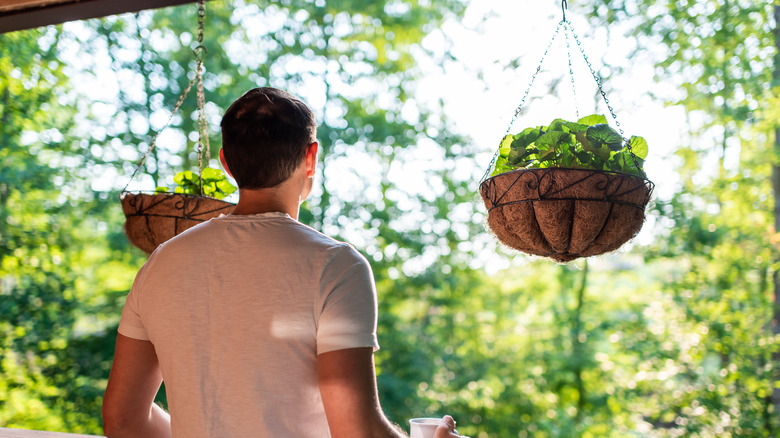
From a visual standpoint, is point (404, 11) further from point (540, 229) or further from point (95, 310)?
point (540, 229)

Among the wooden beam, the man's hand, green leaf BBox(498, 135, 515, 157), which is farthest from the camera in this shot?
the wooden beam

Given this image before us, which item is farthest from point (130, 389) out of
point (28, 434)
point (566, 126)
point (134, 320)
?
point (28, 434)

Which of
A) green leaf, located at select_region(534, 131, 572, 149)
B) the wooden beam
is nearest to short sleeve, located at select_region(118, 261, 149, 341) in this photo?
green leaf, located at select_region(534, 131, 572, 149)

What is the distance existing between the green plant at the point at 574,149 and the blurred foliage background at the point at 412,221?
4.52 meters

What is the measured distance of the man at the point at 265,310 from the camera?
724 millimetres

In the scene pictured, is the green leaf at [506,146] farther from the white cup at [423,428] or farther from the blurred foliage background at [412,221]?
the blurred foliage background at [412,221]

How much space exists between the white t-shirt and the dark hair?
0.06m

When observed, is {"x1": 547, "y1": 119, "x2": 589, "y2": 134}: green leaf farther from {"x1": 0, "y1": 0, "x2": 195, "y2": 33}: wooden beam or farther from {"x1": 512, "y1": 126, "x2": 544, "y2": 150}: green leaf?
{"x1": 0, "y1": 0, "x2": 195, "y2": 33}: wooden beam

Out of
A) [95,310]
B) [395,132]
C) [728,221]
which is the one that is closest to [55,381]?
[95,310]

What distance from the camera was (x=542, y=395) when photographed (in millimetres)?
6035

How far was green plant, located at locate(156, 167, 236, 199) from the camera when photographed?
145 cm

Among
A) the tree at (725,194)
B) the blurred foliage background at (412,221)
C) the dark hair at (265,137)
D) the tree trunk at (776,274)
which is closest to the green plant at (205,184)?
the dark hair at (265,137)

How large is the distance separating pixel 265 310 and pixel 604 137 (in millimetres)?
600

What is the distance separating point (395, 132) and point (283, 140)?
5.29m
